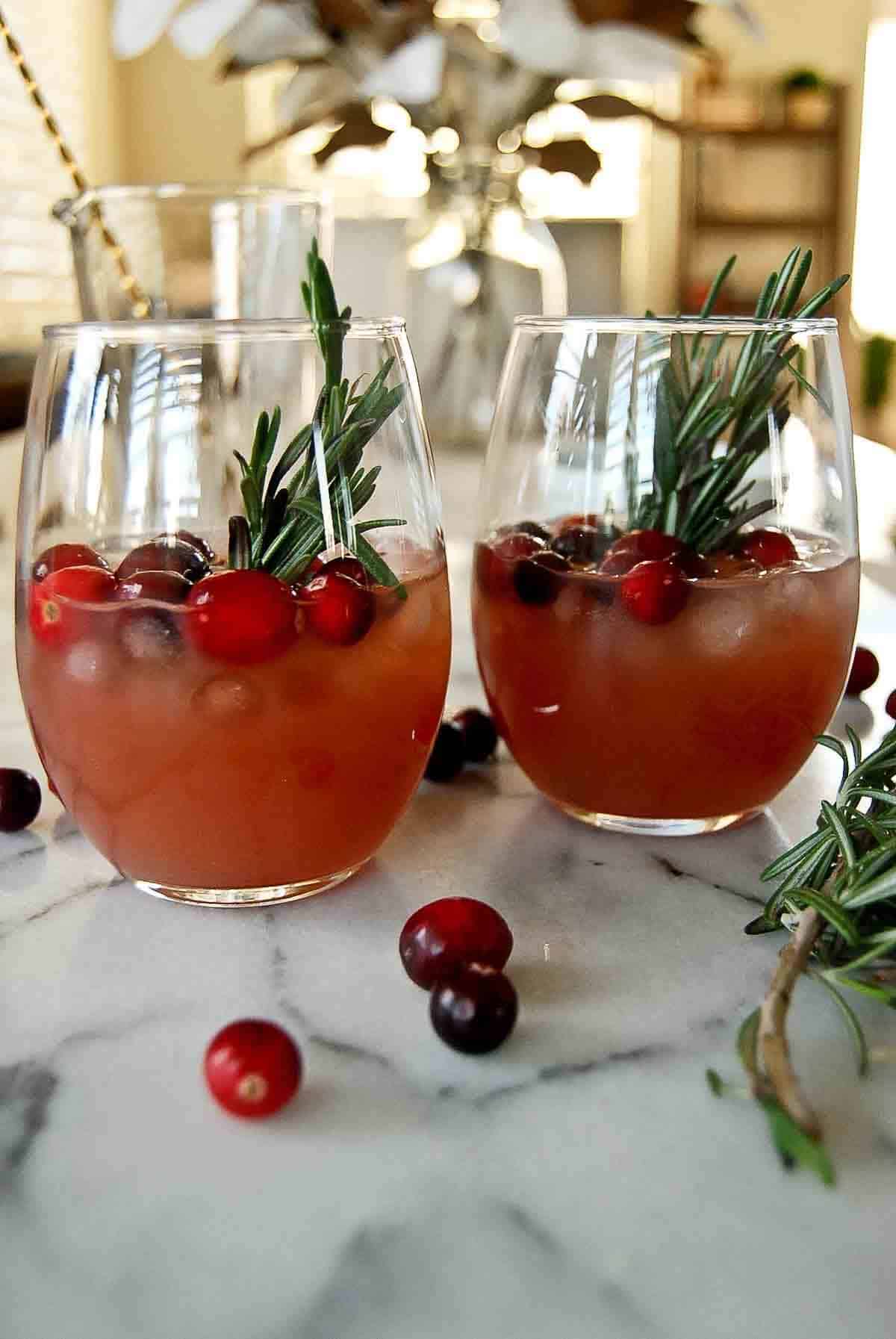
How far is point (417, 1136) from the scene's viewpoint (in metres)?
0.35

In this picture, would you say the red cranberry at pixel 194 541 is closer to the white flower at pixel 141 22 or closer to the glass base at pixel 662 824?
the glass base at pixel 662 824

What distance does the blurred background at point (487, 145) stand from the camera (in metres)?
1.09

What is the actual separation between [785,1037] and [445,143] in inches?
43.4

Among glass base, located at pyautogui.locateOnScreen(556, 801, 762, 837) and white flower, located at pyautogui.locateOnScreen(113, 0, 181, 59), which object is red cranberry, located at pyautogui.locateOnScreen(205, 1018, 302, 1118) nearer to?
glass base, located at pyautogui.locateOnScreen(556, 801, 762, 837)

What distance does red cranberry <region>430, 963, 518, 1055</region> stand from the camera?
38cm

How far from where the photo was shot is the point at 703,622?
51 cm

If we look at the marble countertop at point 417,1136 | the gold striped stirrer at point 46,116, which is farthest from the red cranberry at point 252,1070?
the gold striped stirrer at point 46,116

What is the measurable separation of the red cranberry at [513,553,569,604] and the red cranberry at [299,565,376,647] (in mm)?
104

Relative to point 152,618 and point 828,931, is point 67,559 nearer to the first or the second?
point 152,618

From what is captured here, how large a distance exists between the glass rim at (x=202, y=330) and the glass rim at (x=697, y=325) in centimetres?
11

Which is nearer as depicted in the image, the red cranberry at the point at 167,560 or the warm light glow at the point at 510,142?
the red cranberry at the point at 167,560

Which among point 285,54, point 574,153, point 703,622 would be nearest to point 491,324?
point 574,153

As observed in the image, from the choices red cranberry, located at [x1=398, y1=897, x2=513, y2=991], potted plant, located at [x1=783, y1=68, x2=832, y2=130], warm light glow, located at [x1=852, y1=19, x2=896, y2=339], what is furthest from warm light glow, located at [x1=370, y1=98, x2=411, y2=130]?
warm light glow, located at [x1=852, y1=19, x2=896, y2=339]

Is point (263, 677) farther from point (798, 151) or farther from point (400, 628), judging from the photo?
point (798, 151)
